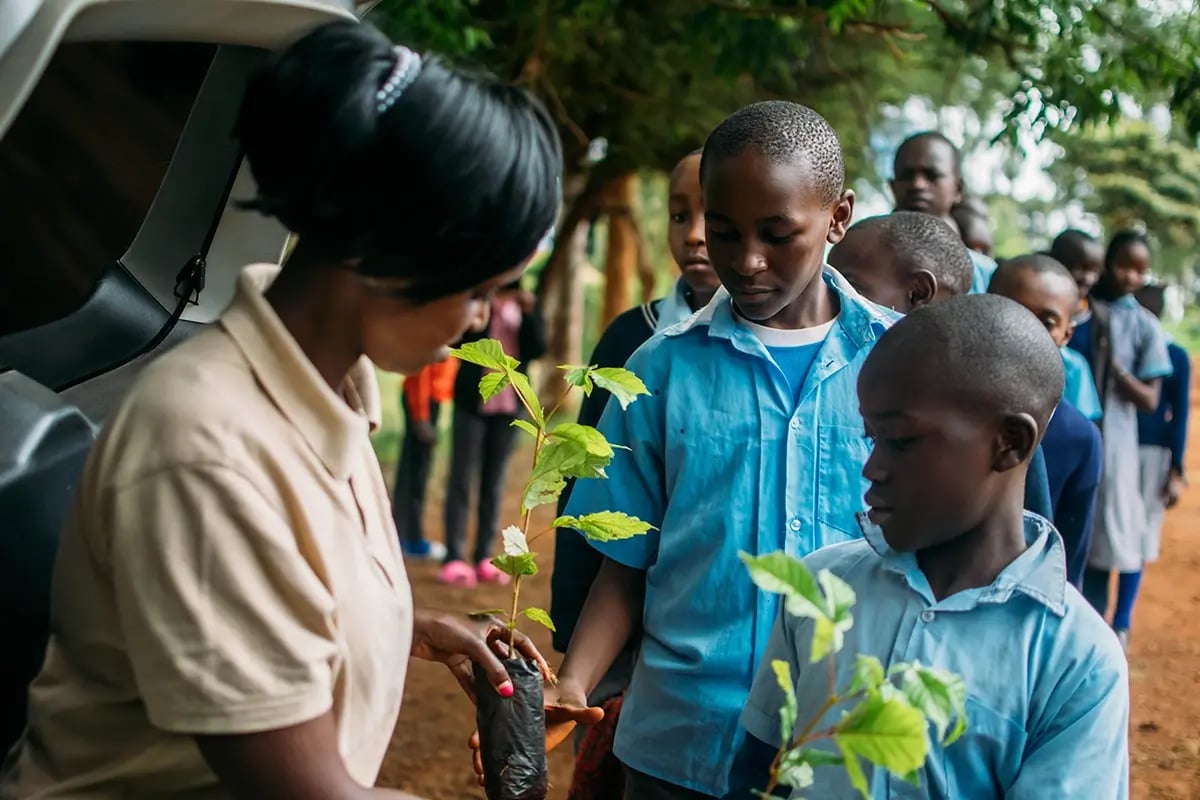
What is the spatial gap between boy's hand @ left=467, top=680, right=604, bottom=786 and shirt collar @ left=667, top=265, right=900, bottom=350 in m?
0.72

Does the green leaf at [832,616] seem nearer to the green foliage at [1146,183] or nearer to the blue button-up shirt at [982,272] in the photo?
the blue button-up shirt at [982,272]

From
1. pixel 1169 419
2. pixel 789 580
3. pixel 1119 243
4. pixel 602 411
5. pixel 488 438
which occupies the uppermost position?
pixel 789 580

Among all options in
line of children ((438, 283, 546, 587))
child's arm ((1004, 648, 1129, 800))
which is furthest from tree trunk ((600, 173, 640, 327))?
child's arm ((1004, 648, 1129, 800))

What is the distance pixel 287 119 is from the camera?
1417 millimetres

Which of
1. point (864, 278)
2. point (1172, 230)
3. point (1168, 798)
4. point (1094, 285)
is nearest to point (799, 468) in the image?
point (864, 278)

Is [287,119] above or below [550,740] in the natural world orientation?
above

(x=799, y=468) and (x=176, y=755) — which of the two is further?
(x=799, y=468)

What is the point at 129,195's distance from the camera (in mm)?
2619

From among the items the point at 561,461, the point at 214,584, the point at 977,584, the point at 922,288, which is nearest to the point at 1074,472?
the point at 922,288

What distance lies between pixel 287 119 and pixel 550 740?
1.25m

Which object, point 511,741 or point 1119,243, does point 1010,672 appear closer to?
point 511,741

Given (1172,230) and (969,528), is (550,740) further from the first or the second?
(1172,230)

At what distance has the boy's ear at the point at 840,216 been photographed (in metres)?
2.75

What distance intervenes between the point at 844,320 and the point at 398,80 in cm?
138
